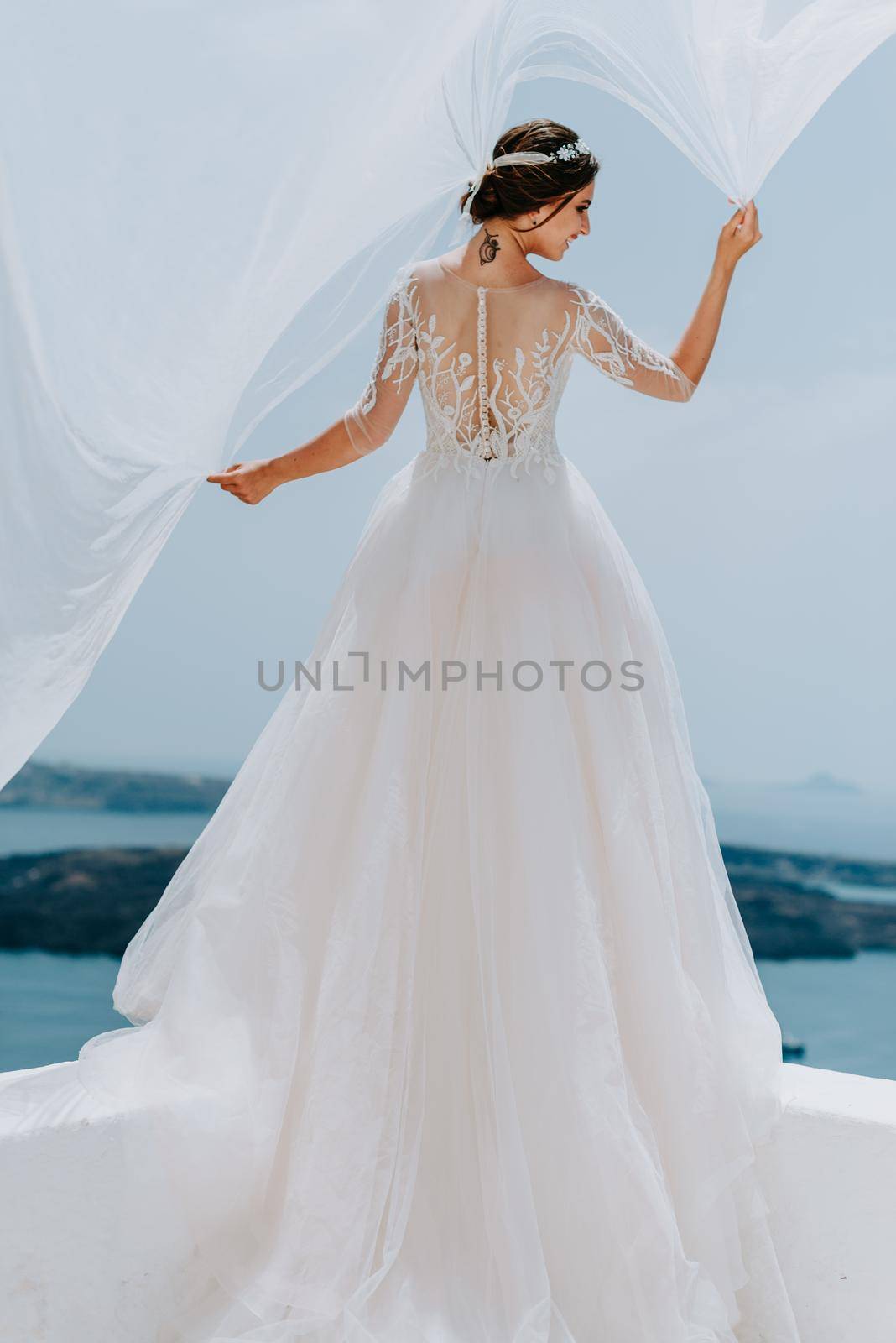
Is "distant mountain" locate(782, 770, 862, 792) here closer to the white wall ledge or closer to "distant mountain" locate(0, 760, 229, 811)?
"distant mountain" locate(0, 760, 229, 811)

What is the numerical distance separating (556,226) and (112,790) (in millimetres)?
6739

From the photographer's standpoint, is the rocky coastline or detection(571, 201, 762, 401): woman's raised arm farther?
the rocky coastline

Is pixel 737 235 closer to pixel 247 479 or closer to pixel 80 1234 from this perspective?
pixel 247 479

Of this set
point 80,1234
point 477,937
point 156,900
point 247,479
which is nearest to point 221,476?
point 247,479

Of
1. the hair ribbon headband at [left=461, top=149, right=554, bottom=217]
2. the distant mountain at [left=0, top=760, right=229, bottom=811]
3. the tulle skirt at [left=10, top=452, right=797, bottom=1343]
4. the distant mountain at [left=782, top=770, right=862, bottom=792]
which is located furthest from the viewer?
the distant mountain at [left=0, top=760, right=229, bottom=811]

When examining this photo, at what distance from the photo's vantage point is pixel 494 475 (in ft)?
5.32

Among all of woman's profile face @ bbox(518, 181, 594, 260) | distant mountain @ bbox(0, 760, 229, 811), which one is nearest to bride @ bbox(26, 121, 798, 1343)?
woman's profile face @ bbox(518, 181, 594, 260)

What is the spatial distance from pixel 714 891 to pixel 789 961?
22.3ft

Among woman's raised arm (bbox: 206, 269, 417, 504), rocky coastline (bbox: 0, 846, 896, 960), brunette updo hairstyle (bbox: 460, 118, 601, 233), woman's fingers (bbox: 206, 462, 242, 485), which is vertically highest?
brunette updo hairstyle (bbox: 460, 118, 601, 233)

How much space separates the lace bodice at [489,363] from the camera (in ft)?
5.24

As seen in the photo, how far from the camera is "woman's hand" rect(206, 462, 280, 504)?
1.58 metres

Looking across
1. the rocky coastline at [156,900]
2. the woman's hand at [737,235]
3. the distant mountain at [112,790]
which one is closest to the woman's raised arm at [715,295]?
the woman's hand at [737,235]

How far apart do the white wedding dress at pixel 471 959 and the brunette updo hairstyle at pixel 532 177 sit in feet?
0.31

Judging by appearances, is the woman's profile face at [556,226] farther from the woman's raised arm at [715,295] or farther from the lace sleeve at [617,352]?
the woman's raised arm at [715,295]
